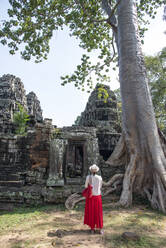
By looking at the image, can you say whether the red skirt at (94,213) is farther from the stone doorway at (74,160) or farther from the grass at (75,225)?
the stone doorway at (74,160)

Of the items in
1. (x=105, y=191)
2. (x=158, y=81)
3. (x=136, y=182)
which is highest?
(x=158, y=81)

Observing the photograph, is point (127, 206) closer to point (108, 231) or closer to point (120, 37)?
point (108, 231)

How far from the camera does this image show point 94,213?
2.94 metres

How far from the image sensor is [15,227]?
318 cm

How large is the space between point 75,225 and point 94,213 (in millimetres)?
609

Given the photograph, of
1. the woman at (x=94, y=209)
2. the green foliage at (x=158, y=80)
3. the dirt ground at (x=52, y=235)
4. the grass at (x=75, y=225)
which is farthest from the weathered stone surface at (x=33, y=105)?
the woman at (x=94, y=209)

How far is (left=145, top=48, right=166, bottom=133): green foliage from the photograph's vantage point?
40.9 feet

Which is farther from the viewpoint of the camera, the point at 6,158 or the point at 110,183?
the point at 6,158

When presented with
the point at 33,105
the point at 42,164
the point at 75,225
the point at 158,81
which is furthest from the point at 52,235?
the point at 33,105

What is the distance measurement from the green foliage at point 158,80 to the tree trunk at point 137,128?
24.6 feet

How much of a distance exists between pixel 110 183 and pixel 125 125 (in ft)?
6.12

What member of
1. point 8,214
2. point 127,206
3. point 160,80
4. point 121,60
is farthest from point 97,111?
point 8,214

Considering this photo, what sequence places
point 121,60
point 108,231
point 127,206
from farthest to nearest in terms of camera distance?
point 121,60 → point 127,206 → point 108,231

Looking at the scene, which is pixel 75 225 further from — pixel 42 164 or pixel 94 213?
pixel 42 164
